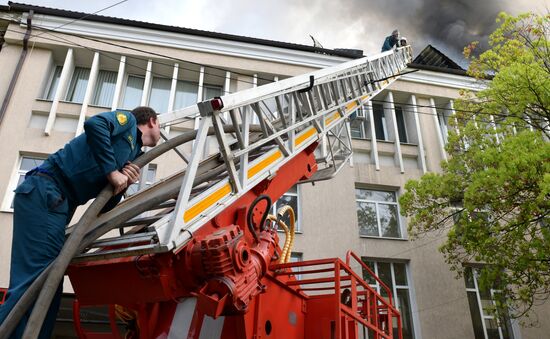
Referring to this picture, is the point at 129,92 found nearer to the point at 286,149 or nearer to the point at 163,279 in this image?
the point at 286,149

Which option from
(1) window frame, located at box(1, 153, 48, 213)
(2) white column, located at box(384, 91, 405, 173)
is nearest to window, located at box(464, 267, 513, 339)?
(2) white column, located at box(384, 91, 405, 173)

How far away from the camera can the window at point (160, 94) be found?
13.6 meters

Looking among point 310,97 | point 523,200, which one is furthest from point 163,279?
point 523,200

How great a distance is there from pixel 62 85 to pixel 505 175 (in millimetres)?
12060

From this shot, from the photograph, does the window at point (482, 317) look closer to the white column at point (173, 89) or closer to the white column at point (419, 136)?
the white column at point (419, 136)

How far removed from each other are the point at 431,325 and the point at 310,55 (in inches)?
371

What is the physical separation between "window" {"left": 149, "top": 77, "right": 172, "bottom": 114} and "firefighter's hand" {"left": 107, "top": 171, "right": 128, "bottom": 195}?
11.0m

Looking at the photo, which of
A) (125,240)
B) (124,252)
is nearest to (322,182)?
(125,240)

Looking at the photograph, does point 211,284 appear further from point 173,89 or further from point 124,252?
point 173,89

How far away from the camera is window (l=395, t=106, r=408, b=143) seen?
15.1 meters

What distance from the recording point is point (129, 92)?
44.5ft

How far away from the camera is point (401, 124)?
606 inches

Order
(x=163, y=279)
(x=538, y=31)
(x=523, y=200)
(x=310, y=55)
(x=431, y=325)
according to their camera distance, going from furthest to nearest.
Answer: (x=310, y=55) → (x=431, y=325) → (x=538, y=31) → (x=523, y=200) → (x=163, y=279)

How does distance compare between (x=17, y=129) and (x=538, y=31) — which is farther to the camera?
(x=17, y=129)
